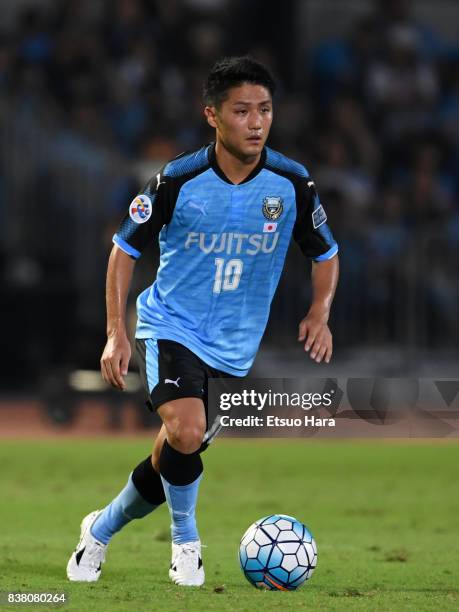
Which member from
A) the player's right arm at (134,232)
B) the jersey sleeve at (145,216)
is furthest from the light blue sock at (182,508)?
the jersey sleeve at (145,216)

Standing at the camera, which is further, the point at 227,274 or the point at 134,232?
the point at 227,274

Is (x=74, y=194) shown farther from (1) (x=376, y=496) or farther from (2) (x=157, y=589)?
(2) (x=157, y=589)

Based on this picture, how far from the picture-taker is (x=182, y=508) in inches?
241

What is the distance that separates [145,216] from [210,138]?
9961mm

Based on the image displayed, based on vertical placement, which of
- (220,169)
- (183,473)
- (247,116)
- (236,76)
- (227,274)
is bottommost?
(183,473)

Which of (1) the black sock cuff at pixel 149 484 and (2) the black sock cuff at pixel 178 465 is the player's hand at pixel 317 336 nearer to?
(2) the black sock cuff at pixel 178 465

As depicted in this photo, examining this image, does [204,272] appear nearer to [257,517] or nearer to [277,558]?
[277,558]

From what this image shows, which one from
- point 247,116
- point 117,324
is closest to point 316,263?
point 247,116

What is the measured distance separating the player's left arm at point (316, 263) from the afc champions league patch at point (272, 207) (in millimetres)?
96

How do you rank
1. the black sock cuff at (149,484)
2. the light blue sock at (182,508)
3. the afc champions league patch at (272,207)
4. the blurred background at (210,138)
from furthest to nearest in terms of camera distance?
the blurred background at (210,138) < the black sock cuff at (149,484) < the afc champions league patch at (272,207) < the light blue sock at (182,508)

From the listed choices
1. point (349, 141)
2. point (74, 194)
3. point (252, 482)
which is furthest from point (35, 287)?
point (252, 482)

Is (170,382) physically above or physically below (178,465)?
above

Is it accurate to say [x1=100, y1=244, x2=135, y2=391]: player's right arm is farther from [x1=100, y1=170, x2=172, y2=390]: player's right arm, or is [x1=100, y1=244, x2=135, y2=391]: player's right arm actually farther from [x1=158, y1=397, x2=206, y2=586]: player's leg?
[x1=158, y1=397, x2=206, y2=586]: player's leg

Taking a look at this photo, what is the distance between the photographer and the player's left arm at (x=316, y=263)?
6.21 m
